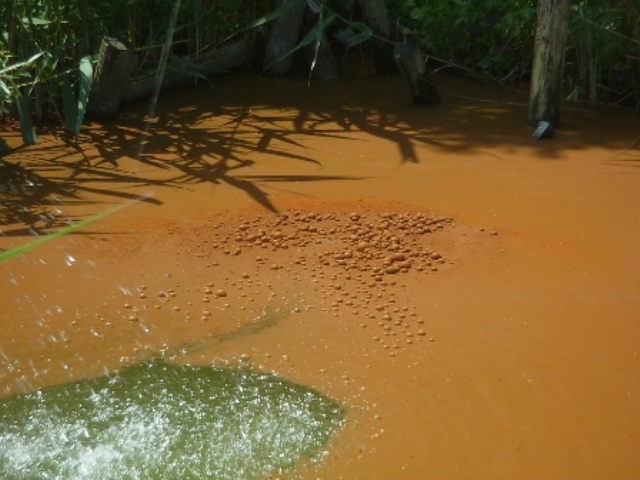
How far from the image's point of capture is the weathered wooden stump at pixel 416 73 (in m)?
5.98

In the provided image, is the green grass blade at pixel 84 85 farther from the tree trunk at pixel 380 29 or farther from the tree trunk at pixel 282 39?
the tree trunk at pixel 380 29

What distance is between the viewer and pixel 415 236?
4172 millimetres

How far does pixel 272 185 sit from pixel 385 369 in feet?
6.03

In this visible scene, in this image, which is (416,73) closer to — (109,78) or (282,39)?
(282,39)

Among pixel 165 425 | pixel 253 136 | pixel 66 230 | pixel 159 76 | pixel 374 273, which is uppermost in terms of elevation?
pixel 159 76

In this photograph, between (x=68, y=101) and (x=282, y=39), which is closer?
(x=68, y=101)

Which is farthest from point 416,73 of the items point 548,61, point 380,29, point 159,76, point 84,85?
point 84,85

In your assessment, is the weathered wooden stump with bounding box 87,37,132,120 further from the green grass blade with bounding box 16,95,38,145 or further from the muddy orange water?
the green grass blade with bounding box 16,95,38,145

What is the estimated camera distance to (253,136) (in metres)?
5.59

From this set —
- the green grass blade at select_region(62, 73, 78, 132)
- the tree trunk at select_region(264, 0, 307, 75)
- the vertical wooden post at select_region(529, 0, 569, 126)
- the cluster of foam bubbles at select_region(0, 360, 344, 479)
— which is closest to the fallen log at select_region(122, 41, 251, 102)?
the tree trunk at select_region(264, 0, 307, 75)

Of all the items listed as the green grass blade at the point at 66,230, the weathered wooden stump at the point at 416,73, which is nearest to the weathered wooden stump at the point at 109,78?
the green grass blade at the point at 66,230

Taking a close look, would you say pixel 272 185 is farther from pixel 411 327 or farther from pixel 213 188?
pixel 411 327

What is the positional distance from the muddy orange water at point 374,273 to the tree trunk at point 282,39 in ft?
2.86

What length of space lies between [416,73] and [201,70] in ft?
4.61
